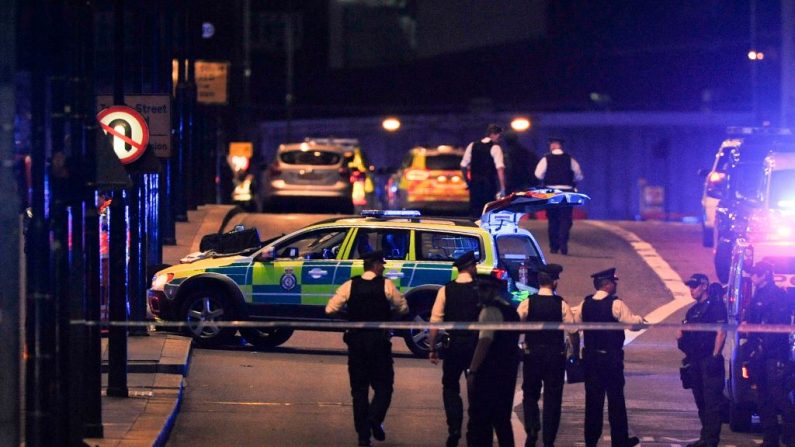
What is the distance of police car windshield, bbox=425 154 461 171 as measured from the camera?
96.9ft

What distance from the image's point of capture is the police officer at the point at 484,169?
898 inches

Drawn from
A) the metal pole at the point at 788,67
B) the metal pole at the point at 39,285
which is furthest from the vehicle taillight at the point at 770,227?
the metal pole at the point at 39,285

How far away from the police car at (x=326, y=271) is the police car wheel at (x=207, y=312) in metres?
0.01

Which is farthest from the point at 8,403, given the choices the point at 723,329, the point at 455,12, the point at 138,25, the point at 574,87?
the point at 455,12

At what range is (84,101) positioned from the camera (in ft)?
33.9

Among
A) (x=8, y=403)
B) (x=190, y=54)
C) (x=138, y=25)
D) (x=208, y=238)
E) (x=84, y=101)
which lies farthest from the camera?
(x=190, y=54)

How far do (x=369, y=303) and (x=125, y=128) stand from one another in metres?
3.56

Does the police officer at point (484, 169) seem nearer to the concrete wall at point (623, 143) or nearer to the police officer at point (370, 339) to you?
the police officer at point (370, 339)

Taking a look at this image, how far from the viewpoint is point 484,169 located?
23.0 metres

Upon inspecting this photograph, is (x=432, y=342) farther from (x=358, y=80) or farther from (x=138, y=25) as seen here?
(x=358, y=80)

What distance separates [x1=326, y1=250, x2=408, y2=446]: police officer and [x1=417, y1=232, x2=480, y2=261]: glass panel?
4.19 m

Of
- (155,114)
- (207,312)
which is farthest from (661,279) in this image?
(155,114)

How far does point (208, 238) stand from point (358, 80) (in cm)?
4127

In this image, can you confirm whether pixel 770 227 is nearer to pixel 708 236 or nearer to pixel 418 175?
pixel 708 236
